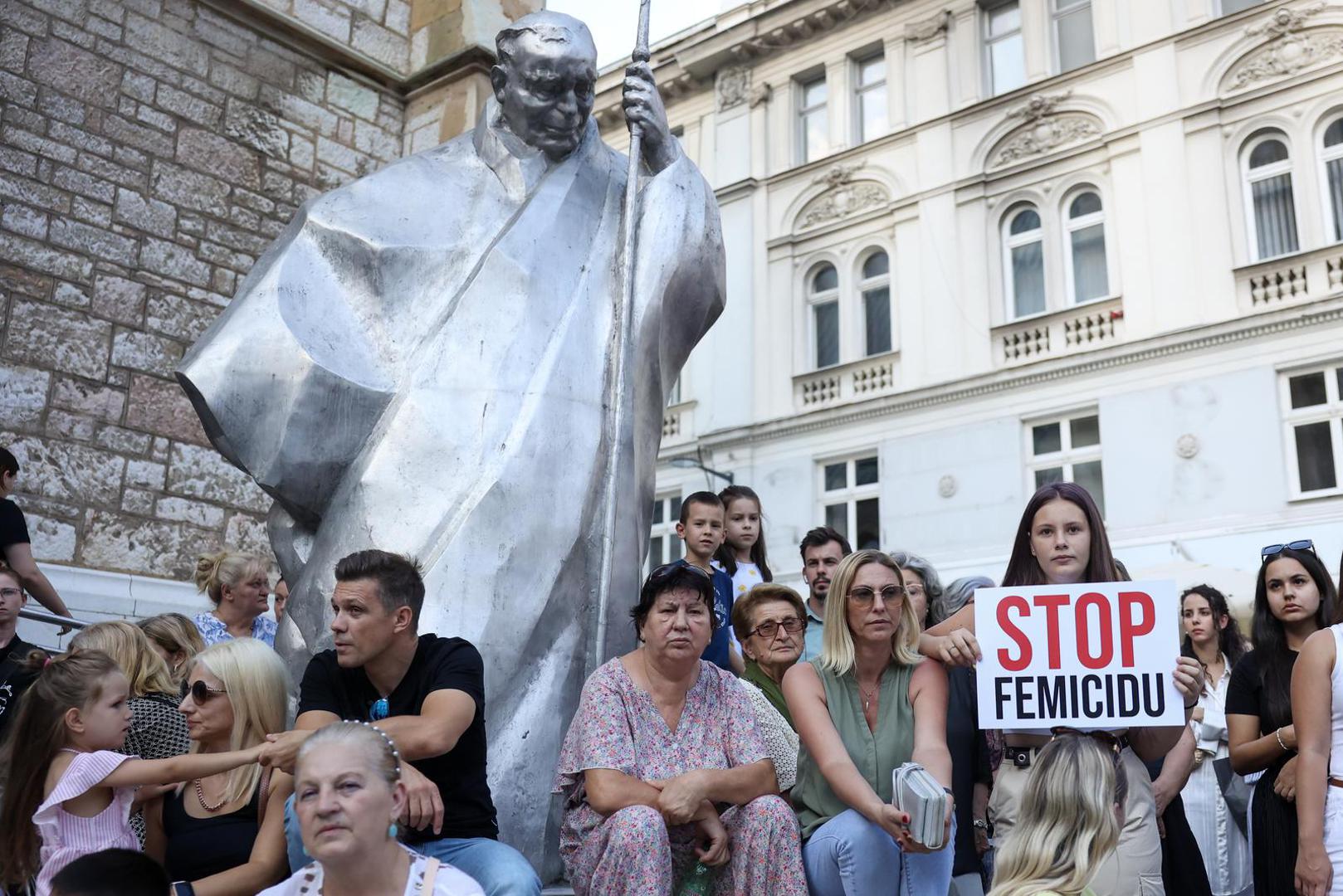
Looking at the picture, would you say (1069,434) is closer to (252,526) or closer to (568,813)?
(252,526)

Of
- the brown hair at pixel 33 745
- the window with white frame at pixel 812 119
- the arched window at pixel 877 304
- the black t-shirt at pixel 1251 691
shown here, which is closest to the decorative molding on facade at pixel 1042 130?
the arched window at pixel 877 304

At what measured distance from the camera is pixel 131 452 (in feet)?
24.4

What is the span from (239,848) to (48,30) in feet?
20.0

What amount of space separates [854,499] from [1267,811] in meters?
15.0

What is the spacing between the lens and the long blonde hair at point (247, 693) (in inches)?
124

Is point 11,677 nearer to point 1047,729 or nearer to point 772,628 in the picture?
point 772,628

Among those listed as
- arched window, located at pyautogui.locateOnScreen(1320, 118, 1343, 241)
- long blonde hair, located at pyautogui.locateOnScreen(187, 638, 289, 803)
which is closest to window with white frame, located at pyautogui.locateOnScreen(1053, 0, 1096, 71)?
arched window, located at pyautogui.locateOnScreen(1320, 118, 1343, 241)

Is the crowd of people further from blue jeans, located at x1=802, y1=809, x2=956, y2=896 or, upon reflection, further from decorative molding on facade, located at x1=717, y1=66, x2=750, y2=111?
decorative molding on facade, located at x1=717, y1=66, x2=750, y2=111

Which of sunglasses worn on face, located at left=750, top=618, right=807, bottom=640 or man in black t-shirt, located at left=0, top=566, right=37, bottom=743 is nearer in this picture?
man in black t-shirt, located at left=0, top=566, right=37, bottom=743

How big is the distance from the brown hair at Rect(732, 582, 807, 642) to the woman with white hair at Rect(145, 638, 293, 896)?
1628 mm

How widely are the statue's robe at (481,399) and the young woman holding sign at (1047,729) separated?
1.02 meters

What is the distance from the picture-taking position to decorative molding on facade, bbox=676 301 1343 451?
582 inches

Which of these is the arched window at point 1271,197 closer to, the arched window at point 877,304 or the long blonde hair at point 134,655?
the arched window at point 877,304

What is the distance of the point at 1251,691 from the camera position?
402cm
